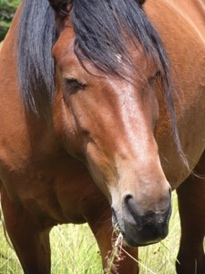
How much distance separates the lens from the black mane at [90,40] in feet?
10.5

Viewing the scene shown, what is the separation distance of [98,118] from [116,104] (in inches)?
3.2

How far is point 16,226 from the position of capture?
13.1 ft

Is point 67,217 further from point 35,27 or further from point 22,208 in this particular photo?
point 35,27

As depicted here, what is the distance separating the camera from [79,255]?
4.93 metres

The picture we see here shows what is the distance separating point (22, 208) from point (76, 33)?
98 centimetres

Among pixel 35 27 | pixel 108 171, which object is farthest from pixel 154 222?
pixel 35 27

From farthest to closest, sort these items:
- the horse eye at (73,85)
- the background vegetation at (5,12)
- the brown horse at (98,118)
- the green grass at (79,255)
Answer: the background vegetation at (5,12), the green grass at (79,255), the horse eye at (73,85), the brown horse at (98,118)

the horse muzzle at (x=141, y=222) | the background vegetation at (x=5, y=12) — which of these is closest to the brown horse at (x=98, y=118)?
the horse muzzle at (x=141, y=222)

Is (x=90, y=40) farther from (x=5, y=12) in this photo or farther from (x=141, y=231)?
(x=5, y=12)

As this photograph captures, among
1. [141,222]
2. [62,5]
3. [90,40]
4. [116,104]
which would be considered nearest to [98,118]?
[116,104]

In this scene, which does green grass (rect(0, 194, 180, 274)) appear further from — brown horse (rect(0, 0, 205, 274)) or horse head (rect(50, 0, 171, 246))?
horse head (rect(50, 0, 171, 246))

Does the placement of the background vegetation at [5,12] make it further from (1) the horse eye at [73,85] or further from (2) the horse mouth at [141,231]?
(2) the horse mouth at [141,231]

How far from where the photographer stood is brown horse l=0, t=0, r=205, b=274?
9.93ft

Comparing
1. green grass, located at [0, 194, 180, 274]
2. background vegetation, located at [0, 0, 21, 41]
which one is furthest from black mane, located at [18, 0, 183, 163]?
background vegetation, located at [0, 0, 21, 41]
